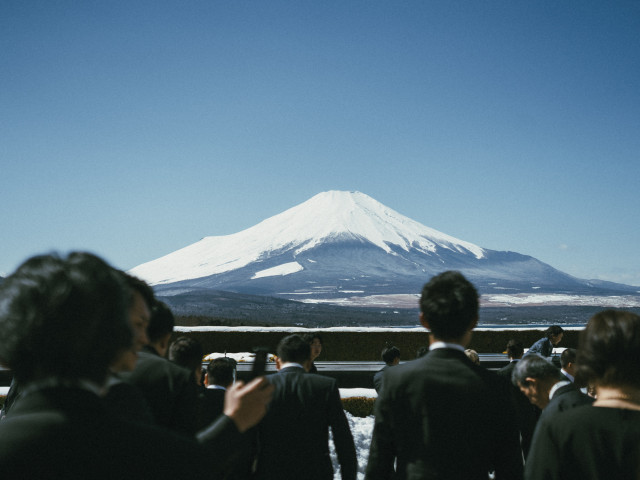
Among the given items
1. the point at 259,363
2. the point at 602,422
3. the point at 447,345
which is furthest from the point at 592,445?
the point at 259,363

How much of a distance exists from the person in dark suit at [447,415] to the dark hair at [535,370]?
160 cm

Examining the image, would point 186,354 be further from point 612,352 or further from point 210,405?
point 612,352

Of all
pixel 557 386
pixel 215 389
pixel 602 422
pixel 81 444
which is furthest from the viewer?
pixel 215 389

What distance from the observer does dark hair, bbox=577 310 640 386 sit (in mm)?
2121

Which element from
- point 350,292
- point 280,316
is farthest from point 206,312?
point 350,292

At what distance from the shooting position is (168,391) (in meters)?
3.10

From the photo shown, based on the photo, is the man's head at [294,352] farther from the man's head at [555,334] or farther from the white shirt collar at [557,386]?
the man's head at [555,334]

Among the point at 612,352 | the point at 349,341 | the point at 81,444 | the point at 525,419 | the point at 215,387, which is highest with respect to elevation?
the point at 612,352

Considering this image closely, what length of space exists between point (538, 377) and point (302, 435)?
75.0 inches

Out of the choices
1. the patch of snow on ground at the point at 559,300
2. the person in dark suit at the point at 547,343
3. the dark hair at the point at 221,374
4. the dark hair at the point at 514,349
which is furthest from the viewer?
the patch of snow on ground at the point at 559,300

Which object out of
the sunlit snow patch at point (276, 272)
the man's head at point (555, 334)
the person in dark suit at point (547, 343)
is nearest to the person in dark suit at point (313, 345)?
the person in dark suit at point (547, 343)

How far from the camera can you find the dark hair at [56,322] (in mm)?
1331

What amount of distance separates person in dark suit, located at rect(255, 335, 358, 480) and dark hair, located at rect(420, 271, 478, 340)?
1277 mm

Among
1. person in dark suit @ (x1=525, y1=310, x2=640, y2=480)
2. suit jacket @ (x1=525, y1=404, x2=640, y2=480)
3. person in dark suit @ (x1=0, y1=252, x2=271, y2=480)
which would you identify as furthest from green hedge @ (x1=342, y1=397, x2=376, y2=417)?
person in dark suit @ (x1=0, y1=252, x2=271, y2=480)
